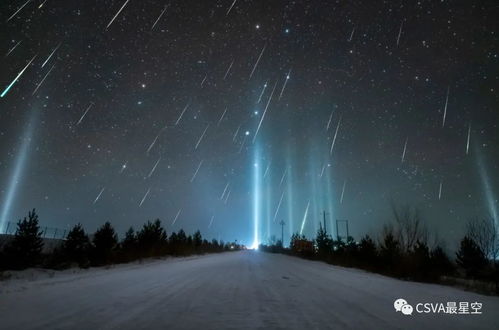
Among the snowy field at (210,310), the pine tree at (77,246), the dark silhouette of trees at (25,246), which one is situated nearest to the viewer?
the snowy field at (210,310)

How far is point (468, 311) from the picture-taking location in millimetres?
6285

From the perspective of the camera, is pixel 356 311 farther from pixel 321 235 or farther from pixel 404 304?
pixel 321 235

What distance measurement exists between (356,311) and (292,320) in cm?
162

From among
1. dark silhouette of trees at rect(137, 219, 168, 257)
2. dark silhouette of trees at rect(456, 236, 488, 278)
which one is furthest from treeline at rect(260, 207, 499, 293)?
dark silhouette of trees at rect(137, 219, 168, 257)

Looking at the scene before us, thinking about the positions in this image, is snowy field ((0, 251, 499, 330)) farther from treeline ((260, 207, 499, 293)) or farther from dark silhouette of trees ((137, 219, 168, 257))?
dark silhouette of trees ((137, 219, 168, 257))

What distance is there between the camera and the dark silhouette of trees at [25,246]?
2256cm

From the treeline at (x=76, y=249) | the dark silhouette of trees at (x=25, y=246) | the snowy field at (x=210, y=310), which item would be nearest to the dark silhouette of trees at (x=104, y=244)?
the treeline at (x=76, y=249)

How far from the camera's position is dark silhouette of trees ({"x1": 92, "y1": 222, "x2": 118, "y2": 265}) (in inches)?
1074

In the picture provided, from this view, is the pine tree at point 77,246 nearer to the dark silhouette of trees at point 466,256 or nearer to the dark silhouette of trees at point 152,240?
the dark silhouette of trees at point 152,240

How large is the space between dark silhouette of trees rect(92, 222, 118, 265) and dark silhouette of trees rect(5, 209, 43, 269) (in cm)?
475

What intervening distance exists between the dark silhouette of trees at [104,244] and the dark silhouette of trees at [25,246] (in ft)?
15.6

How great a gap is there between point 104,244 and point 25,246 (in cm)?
723

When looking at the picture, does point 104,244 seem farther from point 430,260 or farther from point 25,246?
point 430,260

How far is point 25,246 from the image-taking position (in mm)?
23516
